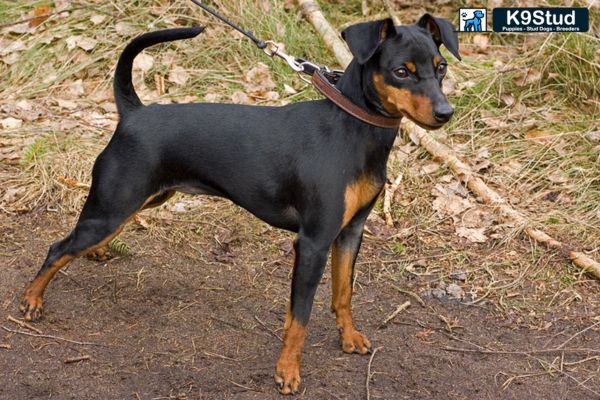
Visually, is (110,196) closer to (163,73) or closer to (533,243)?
(533,243)

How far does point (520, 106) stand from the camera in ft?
20.9

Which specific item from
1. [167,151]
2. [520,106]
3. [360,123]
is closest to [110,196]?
[167,151]

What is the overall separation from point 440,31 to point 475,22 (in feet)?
13.4

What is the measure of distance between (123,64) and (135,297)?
4.58ft

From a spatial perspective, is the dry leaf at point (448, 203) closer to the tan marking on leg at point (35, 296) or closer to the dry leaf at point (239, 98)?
the dry leaf at point (239, 98)

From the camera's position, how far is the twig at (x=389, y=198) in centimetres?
554

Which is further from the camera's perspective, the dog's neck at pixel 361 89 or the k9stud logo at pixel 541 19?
the k9stud logo at pixel 541 19

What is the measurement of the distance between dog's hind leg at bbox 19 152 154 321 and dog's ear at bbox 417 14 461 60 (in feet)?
5.18

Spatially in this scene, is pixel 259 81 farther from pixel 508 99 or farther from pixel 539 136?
pixel 539 136

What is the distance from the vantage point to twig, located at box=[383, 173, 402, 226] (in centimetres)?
554

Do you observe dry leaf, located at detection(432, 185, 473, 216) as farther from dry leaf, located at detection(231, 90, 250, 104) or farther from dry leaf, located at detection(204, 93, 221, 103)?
dry leaf, located at detection(204, 93, 221, 103)

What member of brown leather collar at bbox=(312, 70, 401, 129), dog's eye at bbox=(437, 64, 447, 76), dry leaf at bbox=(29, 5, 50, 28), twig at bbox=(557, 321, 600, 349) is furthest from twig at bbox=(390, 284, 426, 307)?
dry leaf at bbox=(29, 5, 50, 28)

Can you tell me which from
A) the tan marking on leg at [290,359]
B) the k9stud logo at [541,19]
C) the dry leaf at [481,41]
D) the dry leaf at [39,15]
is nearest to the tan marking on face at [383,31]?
the tan marking on leg at [290,359]

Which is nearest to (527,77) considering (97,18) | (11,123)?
(97,18)
